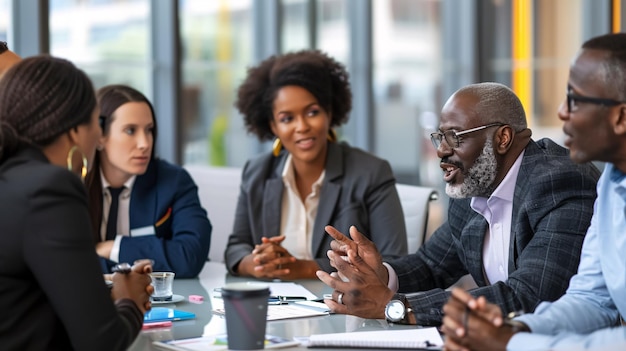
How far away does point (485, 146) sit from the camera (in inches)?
110

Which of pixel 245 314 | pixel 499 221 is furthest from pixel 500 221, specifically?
pixel 245 314

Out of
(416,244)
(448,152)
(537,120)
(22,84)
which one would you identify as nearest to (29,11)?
(416,244)

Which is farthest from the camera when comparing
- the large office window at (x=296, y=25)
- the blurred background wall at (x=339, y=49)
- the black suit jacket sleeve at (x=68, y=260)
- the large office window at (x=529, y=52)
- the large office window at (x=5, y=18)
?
the large office window at (x=529, y=52)

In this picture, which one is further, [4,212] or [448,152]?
[448,152]

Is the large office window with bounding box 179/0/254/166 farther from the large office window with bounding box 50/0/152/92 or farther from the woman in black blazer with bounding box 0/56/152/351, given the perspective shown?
the woman in black blazer with bounding box 0/56/152/351

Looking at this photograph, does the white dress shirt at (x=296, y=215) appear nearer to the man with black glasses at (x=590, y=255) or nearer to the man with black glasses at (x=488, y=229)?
the man with black glasses at (x=488, y=229)

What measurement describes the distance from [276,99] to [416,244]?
2.68 feet

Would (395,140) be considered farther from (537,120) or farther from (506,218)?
(506,218)

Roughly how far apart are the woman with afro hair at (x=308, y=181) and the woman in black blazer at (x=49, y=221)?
1535 millimetres

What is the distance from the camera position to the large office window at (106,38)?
582 centimetres

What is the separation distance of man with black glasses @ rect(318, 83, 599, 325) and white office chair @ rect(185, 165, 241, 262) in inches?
45.8

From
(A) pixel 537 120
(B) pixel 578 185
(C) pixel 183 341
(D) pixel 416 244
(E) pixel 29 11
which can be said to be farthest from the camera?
(A) pixel 537 120

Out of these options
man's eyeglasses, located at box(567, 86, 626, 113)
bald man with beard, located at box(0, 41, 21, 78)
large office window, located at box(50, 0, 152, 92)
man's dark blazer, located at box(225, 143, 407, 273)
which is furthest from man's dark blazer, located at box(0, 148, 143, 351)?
large office window, located at box(50, 0, 152, 92)

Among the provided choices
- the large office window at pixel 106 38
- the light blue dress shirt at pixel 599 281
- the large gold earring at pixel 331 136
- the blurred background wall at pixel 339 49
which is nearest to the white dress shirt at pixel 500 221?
the light blue dress shirt at pixel 599 281
